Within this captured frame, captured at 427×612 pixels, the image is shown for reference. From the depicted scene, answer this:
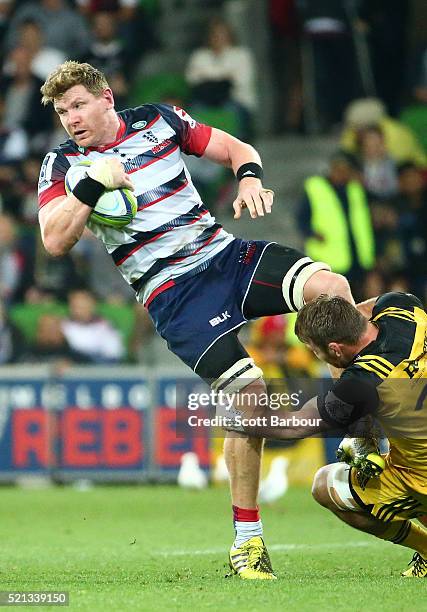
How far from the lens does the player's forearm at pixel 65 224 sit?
5.97 metres

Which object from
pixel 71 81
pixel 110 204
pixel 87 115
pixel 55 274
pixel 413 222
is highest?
pixel 71 81

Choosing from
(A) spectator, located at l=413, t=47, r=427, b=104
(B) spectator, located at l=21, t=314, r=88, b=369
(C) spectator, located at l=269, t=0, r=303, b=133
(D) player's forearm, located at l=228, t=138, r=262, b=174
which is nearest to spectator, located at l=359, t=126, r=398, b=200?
(A) spectator, located at l=413, t=47, r=427, b=104

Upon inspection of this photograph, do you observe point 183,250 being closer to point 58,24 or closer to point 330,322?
point 330,322

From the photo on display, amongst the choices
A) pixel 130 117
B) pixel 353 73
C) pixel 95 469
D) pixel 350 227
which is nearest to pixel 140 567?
pixel 130 117

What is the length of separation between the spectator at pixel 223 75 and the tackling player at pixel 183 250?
8814 millimetres

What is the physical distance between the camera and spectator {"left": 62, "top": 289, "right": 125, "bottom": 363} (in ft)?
44.7

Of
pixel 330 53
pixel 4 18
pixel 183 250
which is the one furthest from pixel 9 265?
pixel 183 250

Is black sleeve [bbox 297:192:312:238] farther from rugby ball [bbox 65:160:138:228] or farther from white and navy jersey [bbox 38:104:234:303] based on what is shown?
rugby ball [bbox 65:160:138:228]

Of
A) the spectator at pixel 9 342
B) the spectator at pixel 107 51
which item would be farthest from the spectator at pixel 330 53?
the spectator at pixel 9 342

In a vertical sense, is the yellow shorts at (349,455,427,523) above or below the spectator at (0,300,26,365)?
above

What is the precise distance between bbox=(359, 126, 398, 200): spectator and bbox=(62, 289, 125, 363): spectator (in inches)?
122

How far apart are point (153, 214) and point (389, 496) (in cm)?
173

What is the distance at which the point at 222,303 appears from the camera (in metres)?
6.33

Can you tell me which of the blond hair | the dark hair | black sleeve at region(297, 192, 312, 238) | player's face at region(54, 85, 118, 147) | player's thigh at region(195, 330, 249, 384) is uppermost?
the blond hair
